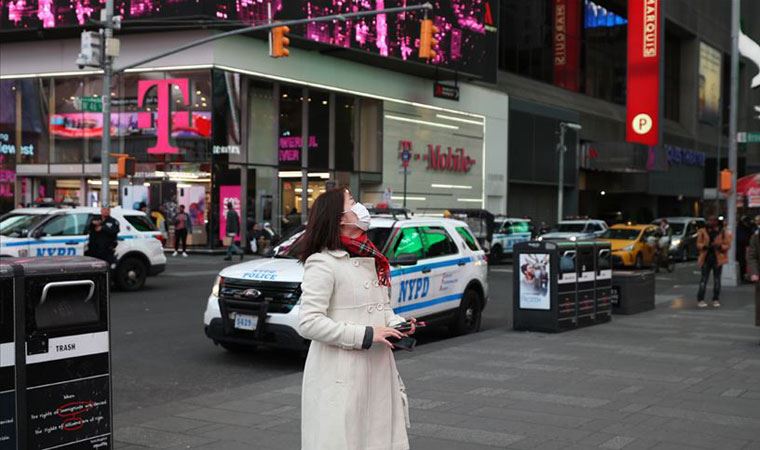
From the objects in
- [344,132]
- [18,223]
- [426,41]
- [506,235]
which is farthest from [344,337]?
[344,132]

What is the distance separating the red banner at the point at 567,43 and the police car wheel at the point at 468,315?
43.2 metres

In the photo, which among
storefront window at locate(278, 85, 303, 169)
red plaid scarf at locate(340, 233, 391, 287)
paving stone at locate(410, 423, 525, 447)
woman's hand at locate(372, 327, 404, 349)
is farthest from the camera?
storefront window at locate(278, 85, 303, 169)

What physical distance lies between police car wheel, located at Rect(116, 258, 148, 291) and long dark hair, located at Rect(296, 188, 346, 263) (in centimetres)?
1467

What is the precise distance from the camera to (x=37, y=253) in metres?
16.6

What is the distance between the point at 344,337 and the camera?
3.79 m

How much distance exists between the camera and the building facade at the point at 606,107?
5003cm

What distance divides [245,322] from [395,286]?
79.8 inches

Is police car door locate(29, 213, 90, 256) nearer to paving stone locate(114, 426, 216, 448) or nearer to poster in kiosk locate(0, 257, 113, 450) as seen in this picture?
paving stone locate(114, 426, 216, 448)

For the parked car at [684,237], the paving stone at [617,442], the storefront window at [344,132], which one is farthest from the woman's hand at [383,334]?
the storefront window at [344,132]

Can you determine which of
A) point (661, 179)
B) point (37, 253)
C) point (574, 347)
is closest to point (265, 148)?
point (37, 253)

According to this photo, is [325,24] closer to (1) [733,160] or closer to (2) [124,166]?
(2) [124,166]

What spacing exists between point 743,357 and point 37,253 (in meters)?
12.8

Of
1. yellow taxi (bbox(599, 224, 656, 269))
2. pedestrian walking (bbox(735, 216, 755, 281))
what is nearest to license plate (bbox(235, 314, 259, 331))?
pedestrian walking (bbox(735, 216, 755, 281))

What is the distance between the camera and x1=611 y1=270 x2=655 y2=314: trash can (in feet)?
48.0
